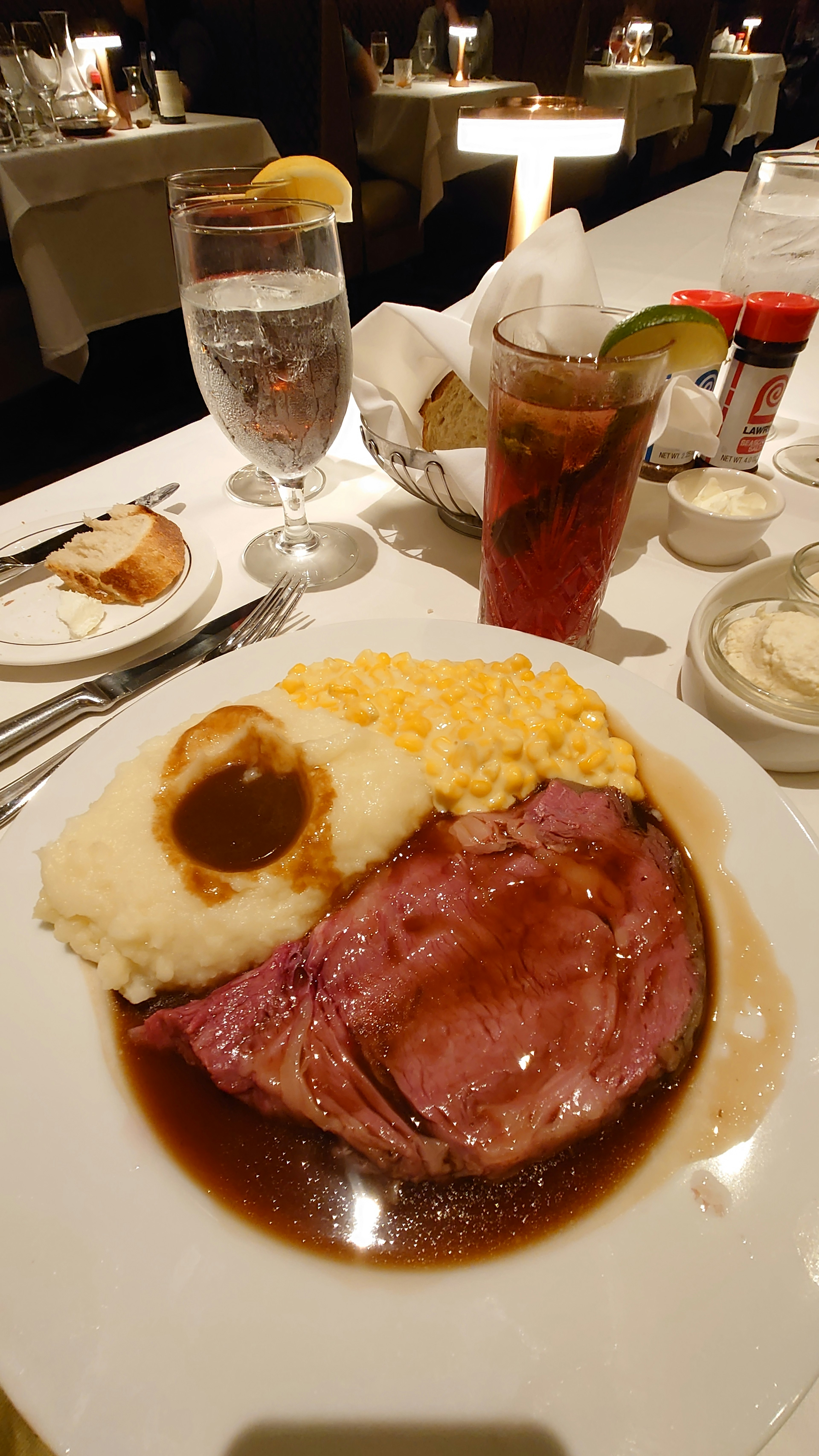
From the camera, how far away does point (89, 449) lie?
5988mm

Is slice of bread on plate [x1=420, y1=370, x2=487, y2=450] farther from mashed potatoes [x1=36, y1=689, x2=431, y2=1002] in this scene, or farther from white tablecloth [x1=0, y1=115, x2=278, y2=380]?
white tablecloth [x1=0, y1=115, x2=278, y2=380]

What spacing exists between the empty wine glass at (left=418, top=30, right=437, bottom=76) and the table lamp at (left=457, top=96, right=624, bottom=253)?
9.85 meters

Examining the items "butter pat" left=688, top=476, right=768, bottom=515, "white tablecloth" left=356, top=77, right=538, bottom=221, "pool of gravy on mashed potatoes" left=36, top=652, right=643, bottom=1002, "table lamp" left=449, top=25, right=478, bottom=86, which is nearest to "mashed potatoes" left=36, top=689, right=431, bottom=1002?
"pool of gravy on mashed potatoes" left=36, top=652, right=643, bottom=1002

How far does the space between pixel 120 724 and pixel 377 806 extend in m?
0.58

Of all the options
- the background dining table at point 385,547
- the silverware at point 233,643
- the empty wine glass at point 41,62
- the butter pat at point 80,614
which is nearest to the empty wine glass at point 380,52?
the empty wine glass at point 41,62

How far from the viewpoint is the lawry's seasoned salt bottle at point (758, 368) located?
2.15 meters

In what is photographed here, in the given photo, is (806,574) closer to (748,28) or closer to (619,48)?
(619,48)

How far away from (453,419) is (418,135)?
28.0 feet

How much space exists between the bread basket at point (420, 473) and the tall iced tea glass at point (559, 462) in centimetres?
20

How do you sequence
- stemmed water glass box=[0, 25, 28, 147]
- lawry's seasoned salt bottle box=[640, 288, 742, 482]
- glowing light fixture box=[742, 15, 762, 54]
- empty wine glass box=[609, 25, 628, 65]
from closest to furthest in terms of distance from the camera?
lawry's seasoned salt bottle box=[640, 288, 742, 482] → stemmed water glass box=[0, 25, 28, 147] → empty wine glass box=[609, 25, 628, 65] → glowing light fixture box=[742, 15, 762, 54]

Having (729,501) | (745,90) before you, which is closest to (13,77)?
(729,501)

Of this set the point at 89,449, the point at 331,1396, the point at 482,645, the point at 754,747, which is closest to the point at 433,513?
the point at 482,645

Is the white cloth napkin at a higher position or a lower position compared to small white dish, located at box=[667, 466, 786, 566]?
higher

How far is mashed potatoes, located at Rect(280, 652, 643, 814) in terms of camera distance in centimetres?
154
